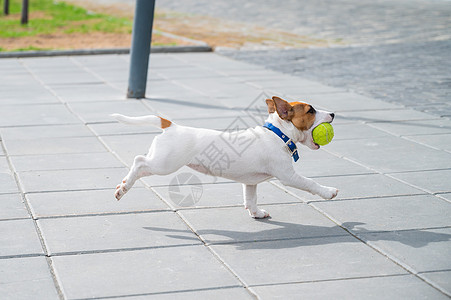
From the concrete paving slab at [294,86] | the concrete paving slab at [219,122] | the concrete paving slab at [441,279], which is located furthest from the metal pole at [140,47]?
the concrete paving slab at [441,279]

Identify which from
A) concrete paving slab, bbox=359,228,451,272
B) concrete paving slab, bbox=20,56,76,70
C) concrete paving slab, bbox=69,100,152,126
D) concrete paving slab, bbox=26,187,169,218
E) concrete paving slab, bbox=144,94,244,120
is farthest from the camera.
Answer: concrete paving slab, bbox=20,56,76,70

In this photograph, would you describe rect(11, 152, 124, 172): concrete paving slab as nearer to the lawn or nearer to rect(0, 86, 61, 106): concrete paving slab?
rect(0, 86, 61, 106): concrete paving slab

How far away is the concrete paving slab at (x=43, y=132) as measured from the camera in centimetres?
861

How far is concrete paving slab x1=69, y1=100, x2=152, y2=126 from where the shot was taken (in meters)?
9.68

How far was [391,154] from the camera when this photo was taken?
7.99 metres

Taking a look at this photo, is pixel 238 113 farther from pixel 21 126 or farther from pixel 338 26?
pixel 338 26

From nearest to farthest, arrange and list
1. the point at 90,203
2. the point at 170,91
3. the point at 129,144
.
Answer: the point at 90,203
the point at 129,144
the point at 170,91

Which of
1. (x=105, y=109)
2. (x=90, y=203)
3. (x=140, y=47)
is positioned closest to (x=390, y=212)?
(x=90, y=203)

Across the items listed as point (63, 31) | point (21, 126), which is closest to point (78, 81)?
point (21, 126)

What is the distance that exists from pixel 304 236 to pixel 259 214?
509 millimetres

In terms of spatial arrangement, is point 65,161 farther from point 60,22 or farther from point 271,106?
point 60,22

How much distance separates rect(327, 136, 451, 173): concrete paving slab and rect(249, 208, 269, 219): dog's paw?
1.85 meters

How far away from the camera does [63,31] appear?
19000 millimetres

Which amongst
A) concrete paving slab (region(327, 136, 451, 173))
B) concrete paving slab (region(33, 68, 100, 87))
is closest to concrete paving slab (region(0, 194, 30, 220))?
concrete paving slab (region(327, 136, 451, 173))
